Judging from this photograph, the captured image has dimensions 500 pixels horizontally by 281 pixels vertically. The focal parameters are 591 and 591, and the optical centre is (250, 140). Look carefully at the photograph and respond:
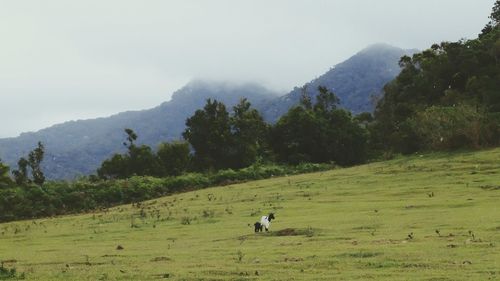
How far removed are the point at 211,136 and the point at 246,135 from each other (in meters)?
4.45

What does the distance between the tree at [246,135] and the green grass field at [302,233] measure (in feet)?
77.4

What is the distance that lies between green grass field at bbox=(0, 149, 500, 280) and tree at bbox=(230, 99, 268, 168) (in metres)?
23.6

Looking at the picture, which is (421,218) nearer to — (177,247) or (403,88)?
(177,247)

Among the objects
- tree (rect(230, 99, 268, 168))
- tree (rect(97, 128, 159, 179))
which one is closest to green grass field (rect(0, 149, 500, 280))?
tree (rect(230, 99, 268, 168))

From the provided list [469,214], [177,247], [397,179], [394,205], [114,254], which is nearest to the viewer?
[114,254]

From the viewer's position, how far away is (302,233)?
23.5 m

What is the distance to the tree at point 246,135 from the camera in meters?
71.9

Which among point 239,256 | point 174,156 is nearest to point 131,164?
point 174,156

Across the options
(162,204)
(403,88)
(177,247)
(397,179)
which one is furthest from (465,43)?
(177,247)

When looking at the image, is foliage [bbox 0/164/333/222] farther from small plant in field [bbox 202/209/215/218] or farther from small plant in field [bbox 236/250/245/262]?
small plant in field [bbox 236/250/245/262]

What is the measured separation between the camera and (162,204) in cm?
4241

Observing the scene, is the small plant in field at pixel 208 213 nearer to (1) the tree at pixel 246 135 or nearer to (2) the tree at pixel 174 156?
(1) the tree at pixel 246 135

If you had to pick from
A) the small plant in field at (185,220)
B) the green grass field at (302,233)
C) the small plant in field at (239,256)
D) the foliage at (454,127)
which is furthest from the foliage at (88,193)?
the small plant in field at (239,256)

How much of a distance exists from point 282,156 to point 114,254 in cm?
5300
